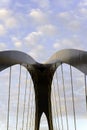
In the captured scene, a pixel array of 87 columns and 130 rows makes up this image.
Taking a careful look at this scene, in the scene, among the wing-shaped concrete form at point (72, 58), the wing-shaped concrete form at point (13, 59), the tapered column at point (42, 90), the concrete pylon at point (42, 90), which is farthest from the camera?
the tapered column at point (42, 90)

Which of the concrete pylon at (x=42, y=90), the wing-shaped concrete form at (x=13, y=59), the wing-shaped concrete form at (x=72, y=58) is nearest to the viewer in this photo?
the wing-shaped concrete form at (x=72, y=58)

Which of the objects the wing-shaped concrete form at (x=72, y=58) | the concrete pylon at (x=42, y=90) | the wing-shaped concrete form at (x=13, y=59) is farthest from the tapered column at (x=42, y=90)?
the wing-shaped concrete form at (x=72, y=58)

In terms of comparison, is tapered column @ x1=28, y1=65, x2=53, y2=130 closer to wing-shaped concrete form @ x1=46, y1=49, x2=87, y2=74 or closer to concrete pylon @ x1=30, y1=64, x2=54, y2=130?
concrete pylon @ x1=30, y1=64, x2=54, y2=130

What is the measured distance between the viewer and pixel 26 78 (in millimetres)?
27438

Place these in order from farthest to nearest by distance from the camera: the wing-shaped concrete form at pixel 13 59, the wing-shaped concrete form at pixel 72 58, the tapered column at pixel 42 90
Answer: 1. the tapered column at pixel 42 90
2. the wing-shaped concrete form at pixel 13 59
3. the wing-shaped concrete form at pixel 72 58

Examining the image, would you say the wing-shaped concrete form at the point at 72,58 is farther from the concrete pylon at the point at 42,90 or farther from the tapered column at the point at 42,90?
the tapered column at the point at 42,90

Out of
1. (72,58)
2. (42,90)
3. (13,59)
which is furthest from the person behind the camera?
(42,90)

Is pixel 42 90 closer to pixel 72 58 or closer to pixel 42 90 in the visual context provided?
pixel 42 90

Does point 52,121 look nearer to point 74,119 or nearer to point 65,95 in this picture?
point 65,95

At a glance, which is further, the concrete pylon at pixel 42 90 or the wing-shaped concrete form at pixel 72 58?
the concrete pylon at pixel 42 90

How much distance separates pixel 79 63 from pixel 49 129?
13.1 meters

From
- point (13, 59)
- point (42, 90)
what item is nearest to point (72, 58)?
point (13, 59)

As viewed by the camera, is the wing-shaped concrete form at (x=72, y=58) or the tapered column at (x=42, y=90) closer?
the wing-shaped concrete form at (x=72, y=58)

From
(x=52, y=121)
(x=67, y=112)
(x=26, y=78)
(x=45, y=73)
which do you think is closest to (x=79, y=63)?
(x=67, y=112)
